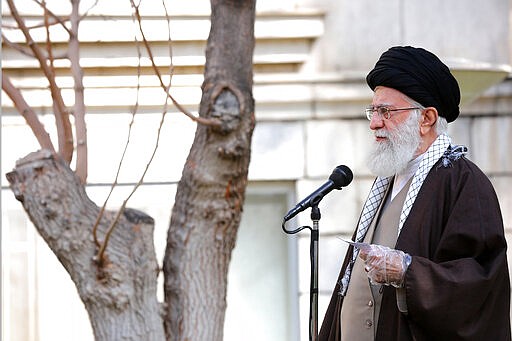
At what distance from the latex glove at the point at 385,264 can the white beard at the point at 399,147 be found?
48 centimetres

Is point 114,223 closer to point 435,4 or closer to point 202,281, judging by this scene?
point 202,281

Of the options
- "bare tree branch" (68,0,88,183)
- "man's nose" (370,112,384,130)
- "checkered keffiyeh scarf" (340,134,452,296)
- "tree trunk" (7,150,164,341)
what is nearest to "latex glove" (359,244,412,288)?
"checkered keffiyeh scarf" (340,134,452,296)

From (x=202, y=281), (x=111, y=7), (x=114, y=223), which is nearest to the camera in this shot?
(x=114, y=223)

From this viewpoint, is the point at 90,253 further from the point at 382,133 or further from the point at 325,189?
the point at 382,133

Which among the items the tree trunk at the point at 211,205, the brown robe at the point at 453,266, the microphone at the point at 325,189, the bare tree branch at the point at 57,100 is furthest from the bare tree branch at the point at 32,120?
the brown robe at the point at 453,266

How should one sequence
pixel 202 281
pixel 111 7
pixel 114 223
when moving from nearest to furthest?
pixel 114 223 < pixel 202 281 < pixel 111 7

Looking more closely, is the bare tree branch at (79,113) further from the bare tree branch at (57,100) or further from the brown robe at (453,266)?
the brown robe at (453,266)

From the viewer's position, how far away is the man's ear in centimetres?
410

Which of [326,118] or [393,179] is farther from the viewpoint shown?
[326,118]

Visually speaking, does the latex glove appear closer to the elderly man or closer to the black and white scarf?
the elderly man

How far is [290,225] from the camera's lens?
7.27 metres

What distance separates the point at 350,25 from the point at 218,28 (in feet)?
10.3

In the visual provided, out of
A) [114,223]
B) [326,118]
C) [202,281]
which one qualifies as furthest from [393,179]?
[326,118]

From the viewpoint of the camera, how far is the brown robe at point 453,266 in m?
3.71
